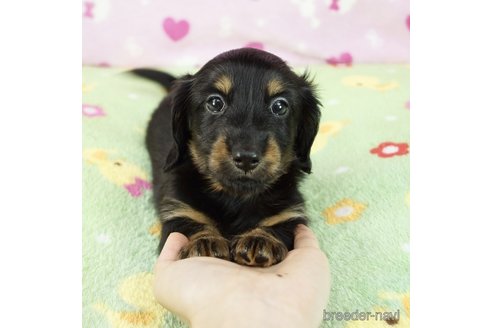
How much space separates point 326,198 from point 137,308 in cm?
103

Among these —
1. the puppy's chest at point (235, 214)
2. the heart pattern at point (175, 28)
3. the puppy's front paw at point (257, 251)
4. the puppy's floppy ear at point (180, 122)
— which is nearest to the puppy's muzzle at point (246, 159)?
the puppy's front paw at point (257, 251)

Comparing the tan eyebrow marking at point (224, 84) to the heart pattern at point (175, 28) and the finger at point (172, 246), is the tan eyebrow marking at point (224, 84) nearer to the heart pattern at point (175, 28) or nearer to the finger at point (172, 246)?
the finger at point (172, 246)

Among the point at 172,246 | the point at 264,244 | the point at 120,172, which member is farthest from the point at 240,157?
the point at 120,172

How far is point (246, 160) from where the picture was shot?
62.6 inches

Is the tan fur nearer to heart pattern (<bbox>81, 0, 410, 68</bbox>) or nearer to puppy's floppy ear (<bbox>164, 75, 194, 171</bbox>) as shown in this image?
puppy's floppy ear (<bbox>164, 75, 194, 171</bbox>)

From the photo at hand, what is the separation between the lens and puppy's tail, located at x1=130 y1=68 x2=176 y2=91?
342 centimetres

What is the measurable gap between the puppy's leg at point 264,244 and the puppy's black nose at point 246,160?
250 millimetres

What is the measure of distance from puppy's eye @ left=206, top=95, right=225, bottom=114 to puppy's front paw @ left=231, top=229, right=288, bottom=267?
452 millimetres

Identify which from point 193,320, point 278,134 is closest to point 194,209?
point 278,134

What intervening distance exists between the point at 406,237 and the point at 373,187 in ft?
1.17

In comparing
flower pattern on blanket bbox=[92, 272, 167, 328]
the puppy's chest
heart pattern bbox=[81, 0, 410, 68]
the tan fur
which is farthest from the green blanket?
the tan fur

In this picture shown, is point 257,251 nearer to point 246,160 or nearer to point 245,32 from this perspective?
point 246,160

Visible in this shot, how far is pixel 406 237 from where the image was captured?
84.1 inches

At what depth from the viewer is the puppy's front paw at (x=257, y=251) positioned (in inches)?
64.7
